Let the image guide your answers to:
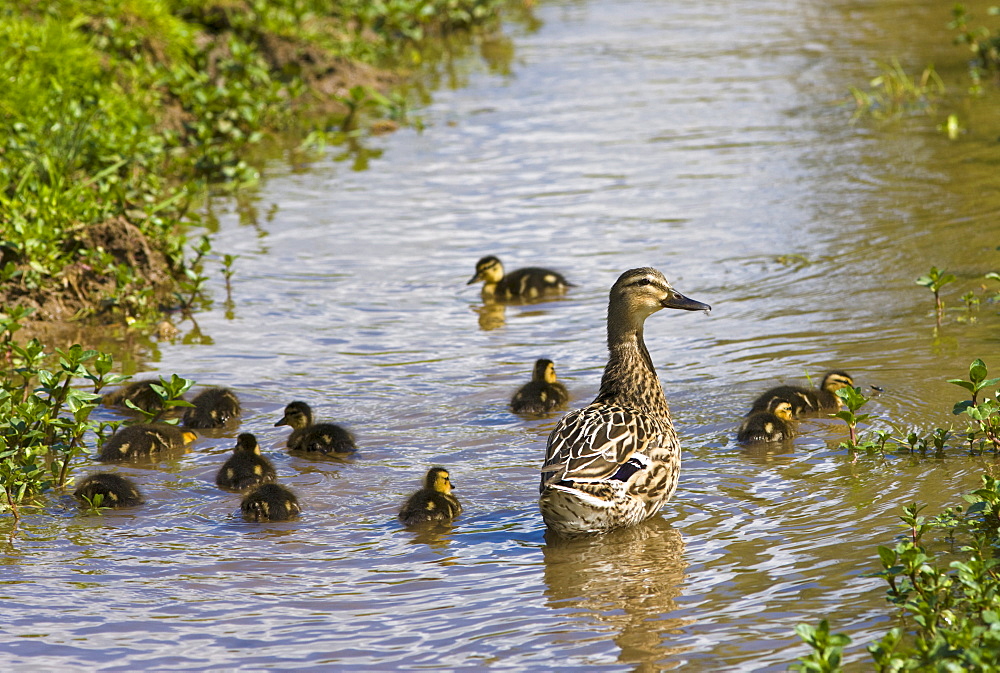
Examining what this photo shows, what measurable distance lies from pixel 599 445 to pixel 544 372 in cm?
181

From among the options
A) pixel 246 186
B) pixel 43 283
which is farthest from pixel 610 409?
pixel 246 186

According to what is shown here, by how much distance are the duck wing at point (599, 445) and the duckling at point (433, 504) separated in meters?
0.49

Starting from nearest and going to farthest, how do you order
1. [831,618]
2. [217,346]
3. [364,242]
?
1. [831,618]
2. [217,346]
3. [364,242]

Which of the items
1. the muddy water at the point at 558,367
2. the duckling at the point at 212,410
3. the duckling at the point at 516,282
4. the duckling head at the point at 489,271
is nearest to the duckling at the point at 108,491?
the muddy water at the point at 558,367

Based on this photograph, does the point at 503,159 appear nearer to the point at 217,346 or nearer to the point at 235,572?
the point at 217,346

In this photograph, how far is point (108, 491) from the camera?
18.8ft

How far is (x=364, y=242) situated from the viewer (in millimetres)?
10328

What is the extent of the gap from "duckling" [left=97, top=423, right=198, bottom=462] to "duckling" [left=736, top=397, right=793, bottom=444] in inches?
113

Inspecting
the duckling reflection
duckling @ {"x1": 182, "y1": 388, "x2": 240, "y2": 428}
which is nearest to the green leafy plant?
duckling @ {"x1": 182, "y1": 388, "x2": 240, "y2": 428}

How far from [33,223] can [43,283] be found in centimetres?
39

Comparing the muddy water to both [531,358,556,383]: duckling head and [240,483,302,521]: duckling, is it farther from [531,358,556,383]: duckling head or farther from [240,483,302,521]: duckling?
[531,358,556,383]: duckling head

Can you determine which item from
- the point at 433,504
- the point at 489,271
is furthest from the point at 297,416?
the point at 489,271

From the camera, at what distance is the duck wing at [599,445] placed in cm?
512

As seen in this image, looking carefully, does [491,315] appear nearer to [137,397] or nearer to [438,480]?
[137,397]
